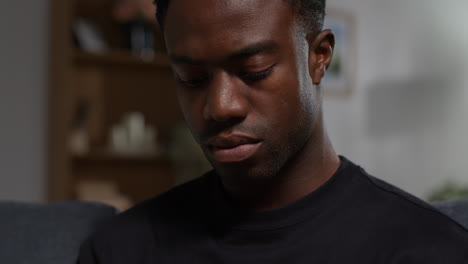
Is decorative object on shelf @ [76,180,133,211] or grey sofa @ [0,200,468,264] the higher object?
grey sofa @ [0,200,468,264]

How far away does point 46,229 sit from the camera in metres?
1.28

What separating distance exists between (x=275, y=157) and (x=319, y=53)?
183 mm

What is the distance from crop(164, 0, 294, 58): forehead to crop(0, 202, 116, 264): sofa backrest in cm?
48

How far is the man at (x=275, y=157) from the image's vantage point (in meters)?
0.95

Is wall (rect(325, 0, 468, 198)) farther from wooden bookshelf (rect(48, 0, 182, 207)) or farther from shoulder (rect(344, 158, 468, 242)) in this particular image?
shoulder (rect(344, 158, 468, 242))

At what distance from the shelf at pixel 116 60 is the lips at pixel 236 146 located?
239 cm

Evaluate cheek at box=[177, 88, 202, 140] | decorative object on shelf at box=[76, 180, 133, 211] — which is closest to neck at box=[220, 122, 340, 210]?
cheek at box=[177, 88, 202, 140]

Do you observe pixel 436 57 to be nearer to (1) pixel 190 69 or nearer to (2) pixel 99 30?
(2) pixel 99 30

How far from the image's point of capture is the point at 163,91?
3637 millimetres

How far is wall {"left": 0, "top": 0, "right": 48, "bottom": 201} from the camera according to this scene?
10.4 feet

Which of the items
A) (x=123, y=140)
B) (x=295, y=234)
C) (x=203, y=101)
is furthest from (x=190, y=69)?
(x=123, y=140)

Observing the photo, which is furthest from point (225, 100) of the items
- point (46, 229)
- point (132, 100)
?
point (132, 100)

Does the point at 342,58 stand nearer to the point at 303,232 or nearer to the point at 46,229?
the point at 46,229

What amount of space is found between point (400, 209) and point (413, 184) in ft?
12.1
